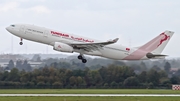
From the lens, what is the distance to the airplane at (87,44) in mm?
66312

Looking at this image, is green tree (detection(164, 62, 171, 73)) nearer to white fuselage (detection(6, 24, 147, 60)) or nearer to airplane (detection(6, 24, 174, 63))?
airplane (detection(6, 24, 174, 63))

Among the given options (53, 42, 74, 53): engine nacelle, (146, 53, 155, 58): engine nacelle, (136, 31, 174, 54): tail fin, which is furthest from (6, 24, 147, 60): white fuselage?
(136, 31, 174, 54): tail fin

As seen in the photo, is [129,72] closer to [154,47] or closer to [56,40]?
[154,47]

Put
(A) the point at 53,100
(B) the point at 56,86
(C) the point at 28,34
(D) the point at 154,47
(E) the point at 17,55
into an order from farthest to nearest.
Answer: (E) the point at 17,55, (B) the point at 56,86, (D) the point at 154,47, (C) the point at 28,34, (A) the point at 53,100

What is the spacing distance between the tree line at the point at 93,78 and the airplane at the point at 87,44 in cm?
2108

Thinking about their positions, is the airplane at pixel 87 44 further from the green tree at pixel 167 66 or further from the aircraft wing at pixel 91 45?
the green tree at pixel 167 66

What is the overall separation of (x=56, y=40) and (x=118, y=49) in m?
8.36

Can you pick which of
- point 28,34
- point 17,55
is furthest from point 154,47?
point 17,55

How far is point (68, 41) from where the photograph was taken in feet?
221

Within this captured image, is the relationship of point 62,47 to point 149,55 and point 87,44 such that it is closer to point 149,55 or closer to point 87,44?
point 87,44

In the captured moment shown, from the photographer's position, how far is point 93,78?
320ft

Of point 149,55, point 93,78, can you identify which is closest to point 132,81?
point 93,78

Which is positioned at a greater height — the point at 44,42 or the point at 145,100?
the point at 44,42

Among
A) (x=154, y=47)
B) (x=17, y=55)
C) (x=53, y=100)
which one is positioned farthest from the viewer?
(x=17, y=55)
